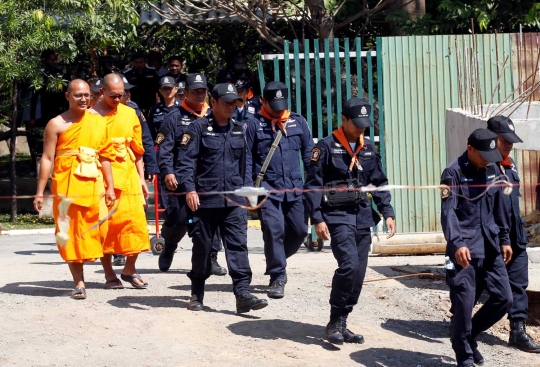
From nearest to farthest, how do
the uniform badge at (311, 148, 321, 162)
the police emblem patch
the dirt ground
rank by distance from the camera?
the dirt ground → the police emblem patch → the uniform badge at (311, 148, 321, 162)

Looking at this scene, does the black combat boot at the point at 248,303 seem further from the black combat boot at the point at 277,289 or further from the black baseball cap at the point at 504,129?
the black baseball cap at the point at 504,129

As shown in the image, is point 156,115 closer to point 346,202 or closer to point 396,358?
point 346,202

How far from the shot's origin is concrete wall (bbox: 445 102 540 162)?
8.77 meters

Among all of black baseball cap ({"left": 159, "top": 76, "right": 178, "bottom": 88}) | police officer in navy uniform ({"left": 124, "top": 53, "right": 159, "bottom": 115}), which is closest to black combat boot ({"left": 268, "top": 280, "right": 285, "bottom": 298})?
black baseball cap ({"left": 159, "top": 76, "right": 178, "bottom": 88})

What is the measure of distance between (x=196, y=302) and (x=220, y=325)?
0.49m

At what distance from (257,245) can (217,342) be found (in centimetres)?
513

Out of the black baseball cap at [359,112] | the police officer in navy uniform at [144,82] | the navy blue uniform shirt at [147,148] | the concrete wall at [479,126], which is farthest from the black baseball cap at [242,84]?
the black baseball cap at [359,112]

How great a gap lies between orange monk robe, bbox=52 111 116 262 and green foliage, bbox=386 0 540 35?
7213mm

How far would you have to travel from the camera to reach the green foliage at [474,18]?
1364 cm

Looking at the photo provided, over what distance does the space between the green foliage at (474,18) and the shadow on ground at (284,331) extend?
7394 mm

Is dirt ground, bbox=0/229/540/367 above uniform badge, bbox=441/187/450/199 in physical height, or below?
below

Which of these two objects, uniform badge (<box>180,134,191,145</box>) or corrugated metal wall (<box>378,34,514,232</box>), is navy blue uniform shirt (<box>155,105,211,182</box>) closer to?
uniform badge (<box>180,134,191,145</box>)

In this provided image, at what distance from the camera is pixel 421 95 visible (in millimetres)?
11406

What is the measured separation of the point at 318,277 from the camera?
29.6ft
